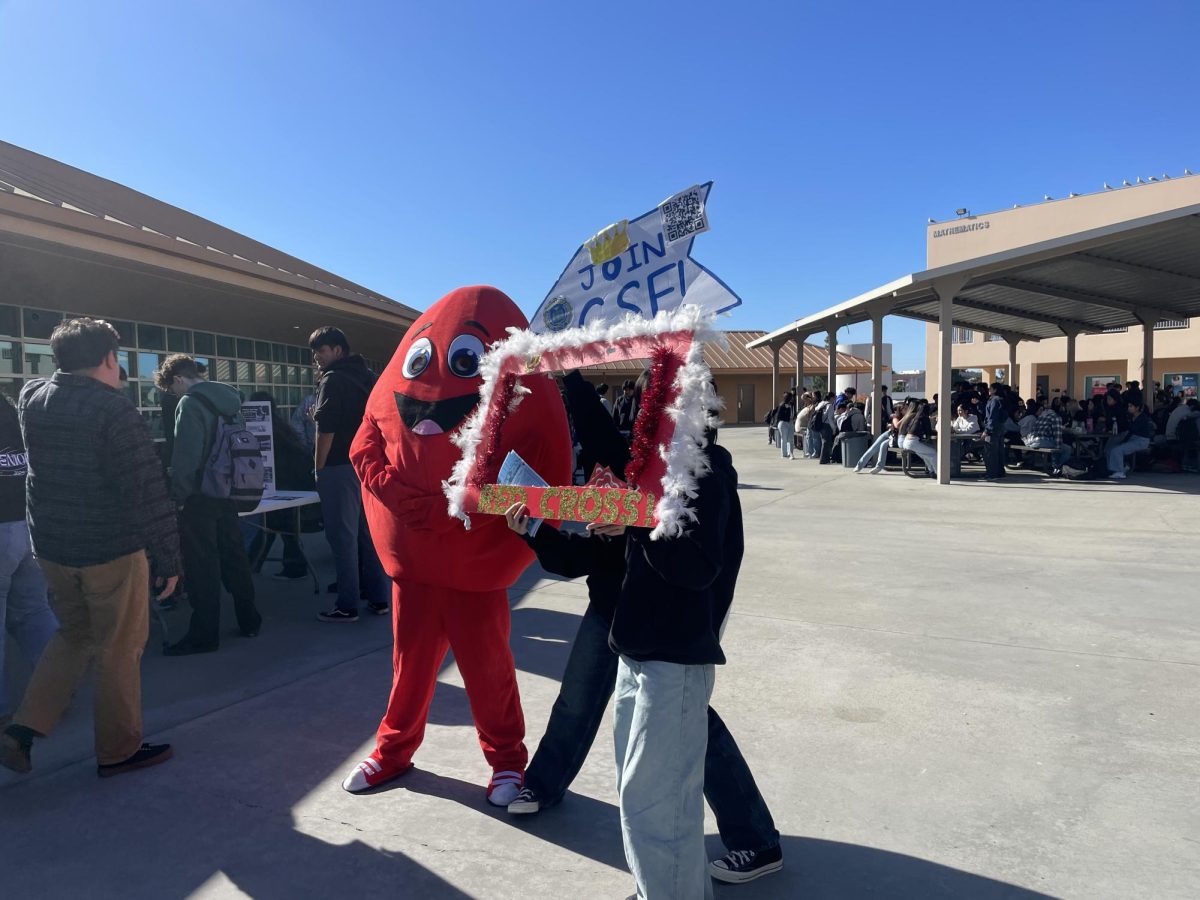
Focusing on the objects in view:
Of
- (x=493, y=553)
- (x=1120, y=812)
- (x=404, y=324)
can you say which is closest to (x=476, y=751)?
(x=493, y=553)

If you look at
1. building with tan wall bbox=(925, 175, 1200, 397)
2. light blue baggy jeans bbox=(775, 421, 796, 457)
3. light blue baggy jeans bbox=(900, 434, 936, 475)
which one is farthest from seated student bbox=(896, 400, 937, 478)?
building with tan wall bbox=(925, 175, 1200, 397)

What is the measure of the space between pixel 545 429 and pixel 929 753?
2112 mm

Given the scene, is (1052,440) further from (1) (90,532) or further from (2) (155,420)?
(1) (90,532)

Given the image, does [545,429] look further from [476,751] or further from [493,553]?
[476,751]

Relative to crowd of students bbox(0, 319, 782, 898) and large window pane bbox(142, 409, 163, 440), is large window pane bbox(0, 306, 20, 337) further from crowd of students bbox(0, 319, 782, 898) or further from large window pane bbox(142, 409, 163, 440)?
crowd of students bbox(0, 319, 782, 898)

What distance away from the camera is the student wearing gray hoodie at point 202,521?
4680mm

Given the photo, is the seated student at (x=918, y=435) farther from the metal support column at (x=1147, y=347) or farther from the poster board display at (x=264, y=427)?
the poster board display at (x=264, y=427)

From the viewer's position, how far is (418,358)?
3.06m

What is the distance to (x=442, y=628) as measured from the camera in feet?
9.82

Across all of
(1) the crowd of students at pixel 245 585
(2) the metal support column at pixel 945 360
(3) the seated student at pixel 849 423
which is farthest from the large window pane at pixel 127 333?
(3) the seated student at pixel 849 423

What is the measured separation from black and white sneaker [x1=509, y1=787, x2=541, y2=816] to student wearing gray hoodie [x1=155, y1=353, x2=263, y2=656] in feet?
9.31

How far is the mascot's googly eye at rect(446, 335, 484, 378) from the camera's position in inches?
118

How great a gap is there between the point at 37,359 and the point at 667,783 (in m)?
7.49

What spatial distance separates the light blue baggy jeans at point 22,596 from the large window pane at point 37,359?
4014 millimetres
